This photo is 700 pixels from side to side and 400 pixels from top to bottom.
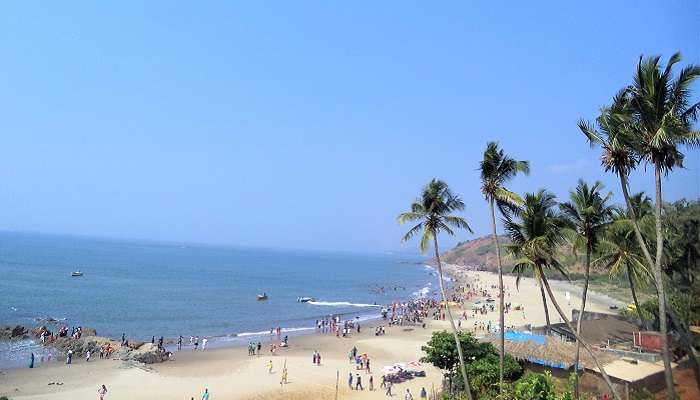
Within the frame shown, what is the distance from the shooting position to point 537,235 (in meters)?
16.1

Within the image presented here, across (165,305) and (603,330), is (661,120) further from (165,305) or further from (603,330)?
(165,305)

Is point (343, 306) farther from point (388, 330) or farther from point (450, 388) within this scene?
point (450, 388)

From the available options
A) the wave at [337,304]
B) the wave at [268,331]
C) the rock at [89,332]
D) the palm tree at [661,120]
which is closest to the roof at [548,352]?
the palm tree at [661,120]

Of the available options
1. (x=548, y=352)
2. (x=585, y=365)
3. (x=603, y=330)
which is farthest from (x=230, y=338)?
(x=585, y=365)

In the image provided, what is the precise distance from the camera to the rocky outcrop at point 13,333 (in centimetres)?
3975

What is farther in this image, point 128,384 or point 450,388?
point 128,384

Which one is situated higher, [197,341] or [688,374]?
[688,374]

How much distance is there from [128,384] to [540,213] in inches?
954

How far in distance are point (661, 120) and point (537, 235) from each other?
6396 mm

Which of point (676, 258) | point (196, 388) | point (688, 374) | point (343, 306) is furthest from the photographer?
point (343, 306)

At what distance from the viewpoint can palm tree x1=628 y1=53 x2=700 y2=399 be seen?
10.1m

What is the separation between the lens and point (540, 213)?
643 inches

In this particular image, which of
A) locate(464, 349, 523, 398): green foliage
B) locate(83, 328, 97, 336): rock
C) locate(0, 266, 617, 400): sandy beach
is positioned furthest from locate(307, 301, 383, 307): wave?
locate(464, 349, 523, 398): green foliage

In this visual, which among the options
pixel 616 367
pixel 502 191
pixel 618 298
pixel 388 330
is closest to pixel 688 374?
pixel 616 367
